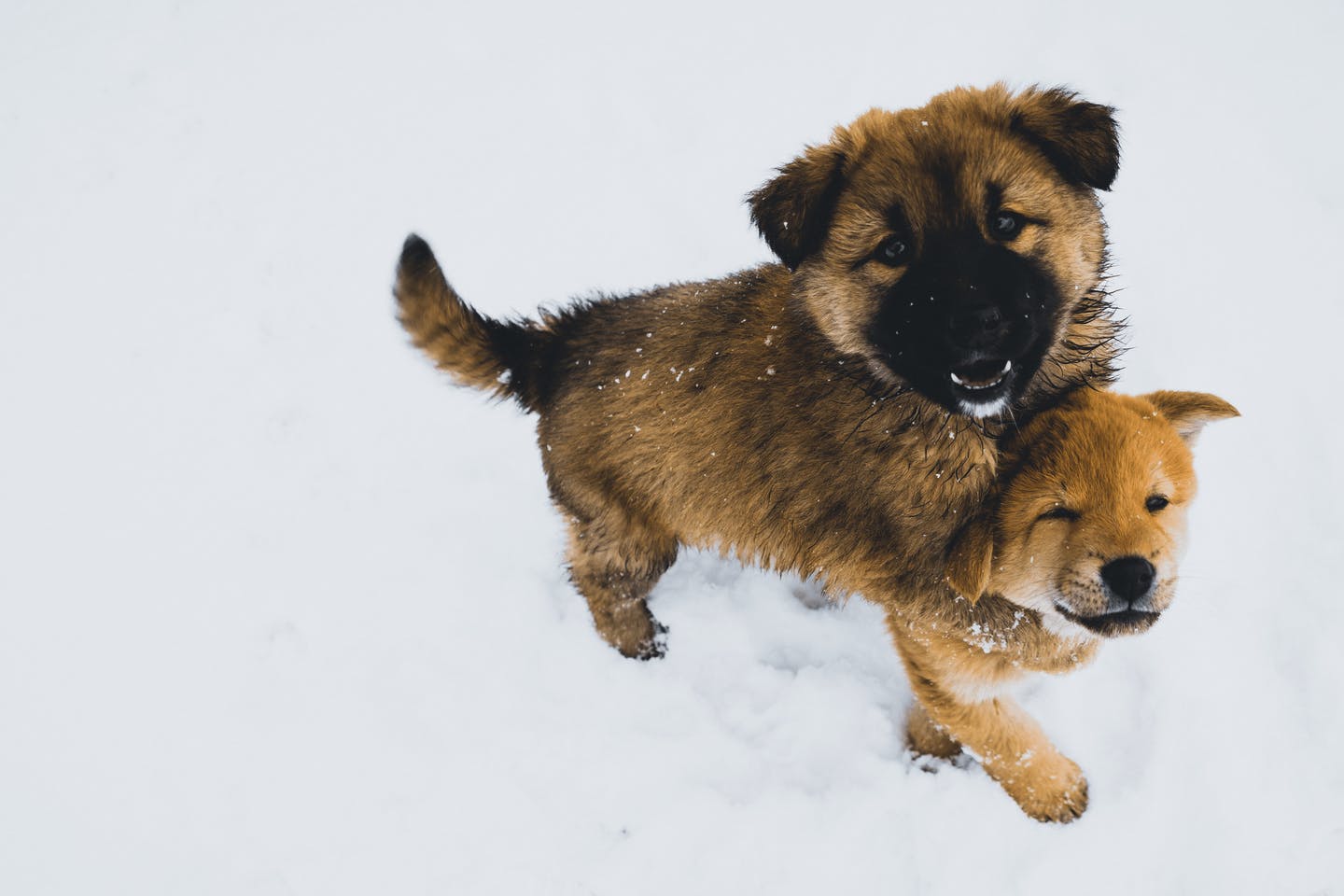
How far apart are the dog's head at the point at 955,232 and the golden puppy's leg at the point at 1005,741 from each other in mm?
1075

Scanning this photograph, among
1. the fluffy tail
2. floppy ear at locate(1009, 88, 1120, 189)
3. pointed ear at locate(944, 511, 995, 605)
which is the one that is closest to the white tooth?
pointed ear at locate(944, 511, 995, 605)

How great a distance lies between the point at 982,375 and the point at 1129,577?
2.27 ft

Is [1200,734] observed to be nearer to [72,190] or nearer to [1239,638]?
[1239,638]

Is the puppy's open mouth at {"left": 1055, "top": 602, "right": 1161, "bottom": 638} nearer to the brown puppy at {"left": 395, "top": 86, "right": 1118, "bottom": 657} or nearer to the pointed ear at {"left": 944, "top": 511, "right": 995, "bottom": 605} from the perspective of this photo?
the pointed ear at {"left": 944, "top": 511, "right": 995, "bottom": 605}

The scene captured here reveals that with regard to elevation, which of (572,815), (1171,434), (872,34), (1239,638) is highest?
(872,34)

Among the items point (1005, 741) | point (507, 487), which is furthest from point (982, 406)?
point (507, 487)

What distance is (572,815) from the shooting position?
3383 mm

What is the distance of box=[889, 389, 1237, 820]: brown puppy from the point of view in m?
2.21

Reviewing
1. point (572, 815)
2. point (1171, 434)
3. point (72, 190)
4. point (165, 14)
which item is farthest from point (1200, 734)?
point (165, 14)

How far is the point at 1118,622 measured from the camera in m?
2.27

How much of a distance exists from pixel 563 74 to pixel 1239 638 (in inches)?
187

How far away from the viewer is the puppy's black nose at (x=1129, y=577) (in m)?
2.17

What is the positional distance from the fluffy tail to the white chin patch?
4.89ft

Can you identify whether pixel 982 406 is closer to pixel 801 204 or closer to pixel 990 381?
pixel 990 381
